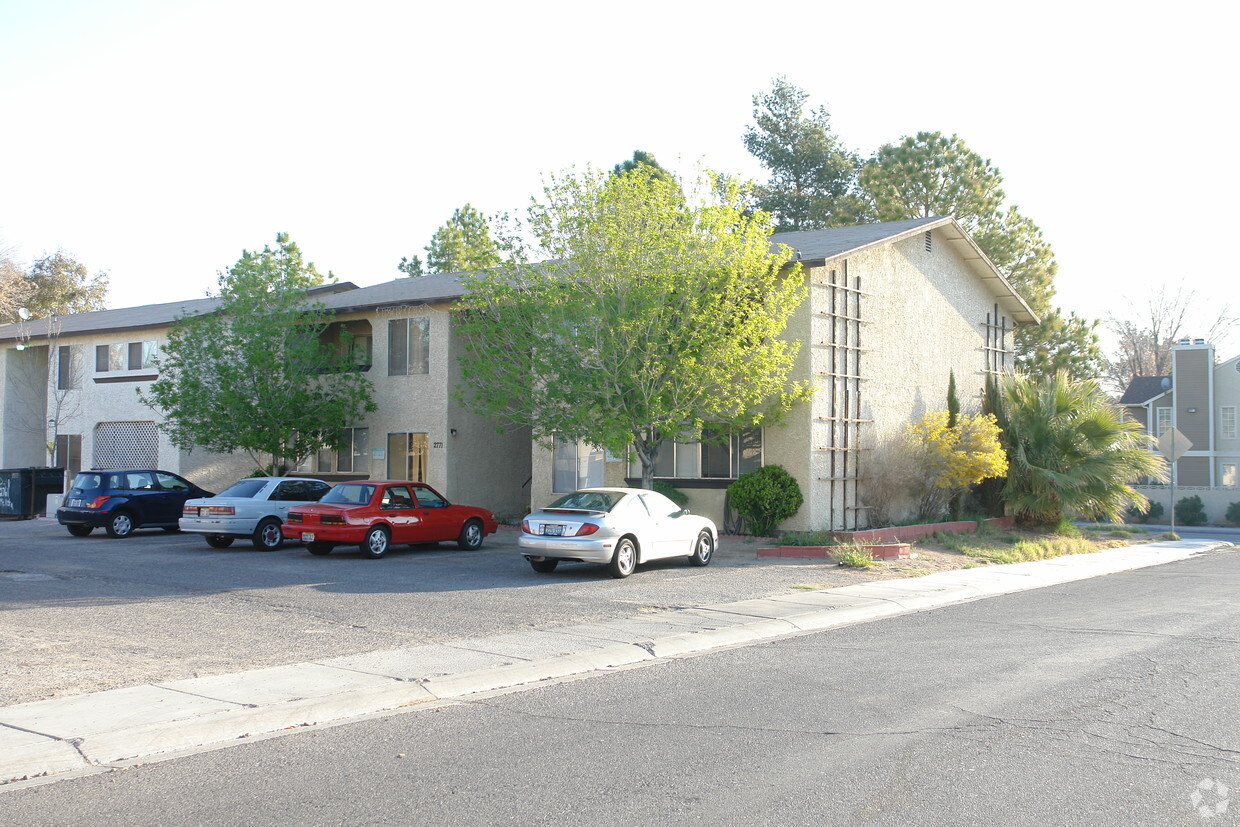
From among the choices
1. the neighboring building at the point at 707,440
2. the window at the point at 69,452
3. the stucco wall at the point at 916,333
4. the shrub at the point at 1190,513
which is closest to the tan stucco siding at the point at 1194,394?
the shrub at the point at 1190,513

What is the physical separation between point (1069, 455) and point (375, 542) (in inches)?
639

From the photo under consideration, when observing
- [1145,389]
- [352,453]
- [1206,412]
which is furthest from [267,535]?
[1145,389]

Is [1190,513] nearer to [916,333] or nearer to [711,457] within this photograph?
[916,333]

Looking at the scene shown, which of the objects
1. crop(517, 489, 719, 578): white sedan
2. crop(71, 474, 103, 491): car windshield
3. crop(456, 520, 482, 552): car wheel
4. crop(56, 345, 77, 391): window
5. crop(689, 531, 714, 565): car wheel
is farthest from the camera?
crop(56, 345, 77, 391): window

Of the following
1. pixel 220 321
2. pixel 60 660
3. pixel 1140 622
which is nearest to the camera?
pixel 60 660

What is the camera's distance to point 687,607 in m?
13.7

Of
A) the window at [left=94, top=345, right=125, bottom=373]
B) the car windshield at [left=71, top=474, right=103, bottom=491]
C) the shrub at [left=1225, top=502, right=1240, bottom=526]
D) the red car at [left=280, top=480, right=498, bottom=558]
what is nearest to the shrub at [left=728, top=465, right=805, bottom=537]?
the red car at [left=280, top=480, right=498, bottom=558]

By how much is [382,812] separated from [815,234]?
23.5 meters

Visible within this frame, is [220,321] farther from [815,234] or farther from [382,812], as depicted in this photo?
[382,812]

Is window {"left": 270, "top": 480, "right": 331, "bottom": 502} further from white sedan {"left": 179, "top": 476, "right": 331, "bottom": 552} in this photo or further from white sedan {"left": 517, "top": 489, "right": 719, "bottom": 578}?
white sedan {"left": 517, "top": 489, "right": 719, "bottom": 578}

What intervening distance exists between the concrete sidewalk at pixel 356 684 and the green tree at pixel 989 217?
2568 centimetres

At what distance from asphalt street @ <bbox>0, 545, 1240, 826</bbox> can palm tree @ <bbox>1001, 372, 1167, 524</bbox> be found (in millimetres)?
15020

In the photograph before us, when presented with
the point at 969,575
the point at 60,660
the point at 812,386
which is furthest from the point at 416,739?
the point at 812,386

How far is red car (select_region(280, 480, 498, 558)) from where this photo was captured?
18.7m
